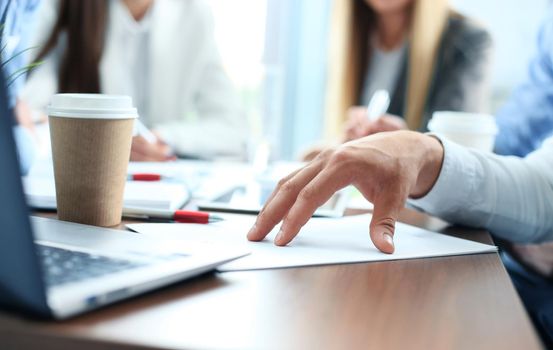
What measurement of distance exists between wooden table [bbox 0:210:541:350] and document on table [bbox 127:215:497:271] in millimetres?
24

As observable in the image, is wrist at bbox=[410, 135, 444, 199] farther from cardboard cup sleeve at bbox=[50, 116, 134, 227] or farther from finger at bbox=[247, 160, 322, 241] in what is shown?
cardboard cup sleeve at bbox=[50, 116, 134, 227]

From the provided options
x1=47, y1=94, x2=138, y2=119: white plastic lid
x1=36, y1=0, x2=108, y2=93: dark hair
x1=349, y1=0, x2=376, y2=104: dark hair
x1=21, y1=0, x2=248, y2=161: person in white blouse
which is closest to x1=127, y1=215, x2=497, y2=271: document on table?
x1=47, y1=94, x2=138, y2=119: white plastic lid

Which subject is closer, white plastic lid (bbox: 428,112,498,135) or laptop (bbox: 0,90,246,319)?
laptop (bbox: 0,90,246,319)

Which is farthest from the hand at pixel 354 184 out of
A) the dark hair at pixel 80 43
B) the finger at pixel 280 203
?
the dark hair at pixel 80 43

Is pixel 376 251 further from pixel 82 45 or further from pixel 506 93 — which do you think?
pixel 506 93

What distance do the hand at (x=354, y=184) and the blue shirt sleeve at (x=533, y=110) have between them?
58 cm

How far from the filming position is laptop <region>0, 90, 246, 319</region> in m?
0.31

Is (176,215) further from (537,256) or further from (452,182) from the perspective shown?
(537,256)

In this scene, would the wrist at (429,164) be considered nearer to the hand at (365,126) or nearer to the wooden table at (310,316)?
the wooden table at (310,316)

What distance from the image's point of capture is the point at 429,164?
688 millimetres

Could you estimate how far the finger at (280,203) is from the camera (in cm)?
59

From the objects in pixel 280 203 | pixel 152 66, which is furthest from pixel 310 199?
pixel 152 66

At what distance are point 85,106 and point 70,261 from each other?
202 millimetres

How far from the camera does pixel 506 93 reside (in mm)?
2342
